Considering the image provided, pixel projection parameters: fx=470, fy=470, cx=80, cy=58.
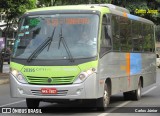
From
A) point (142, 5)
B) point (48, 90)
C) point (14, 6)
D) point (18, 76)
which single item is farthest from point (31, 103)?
point (142, 5)

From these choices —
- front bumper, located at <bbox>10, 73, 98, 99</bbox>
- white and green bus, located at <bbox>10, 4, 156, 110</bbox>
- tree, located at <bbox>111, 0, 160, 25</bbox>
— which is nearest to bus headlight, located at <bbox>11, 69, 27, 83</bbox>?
white and green bus, located at <bbox>10, 4, 156, 110</bbox>

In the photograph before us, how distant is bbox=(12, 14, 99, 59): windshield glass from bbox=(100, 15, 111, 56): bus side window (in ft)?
1.05

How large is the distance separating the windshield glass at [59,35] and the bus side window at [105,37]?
32cm

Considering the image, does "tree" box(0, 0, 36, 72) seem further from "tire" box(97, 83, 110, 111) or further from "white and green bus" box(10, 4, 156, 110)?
"tire" box(97, 83, 110, 111)

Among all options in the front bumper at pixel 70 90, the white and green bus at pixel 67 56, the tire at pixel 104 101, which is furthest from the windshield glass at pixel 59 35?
the tire at pixel 104 101

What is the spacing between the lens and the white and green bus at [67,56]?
11500 millimetres

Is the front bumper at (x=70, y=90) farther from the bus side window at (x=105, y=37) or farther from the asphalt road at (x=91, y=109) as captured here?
the bus side window at (x=105, y=37)

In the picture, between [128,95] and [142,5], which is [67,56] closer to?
[128,95]

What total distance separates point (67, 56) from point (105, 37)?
1431 mm

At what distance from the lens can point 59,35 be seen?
39.7 ft

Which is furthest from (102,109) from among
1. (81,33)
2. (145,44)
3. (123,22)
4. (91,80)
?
(145,44)

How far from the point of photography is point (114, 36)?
527 inches

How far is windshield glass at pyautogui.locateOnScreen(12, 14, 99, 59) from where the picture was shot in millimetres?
11859

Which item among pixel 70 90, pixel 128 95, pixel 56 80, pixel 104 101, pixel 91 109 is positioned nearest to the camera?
pixel 70 90
